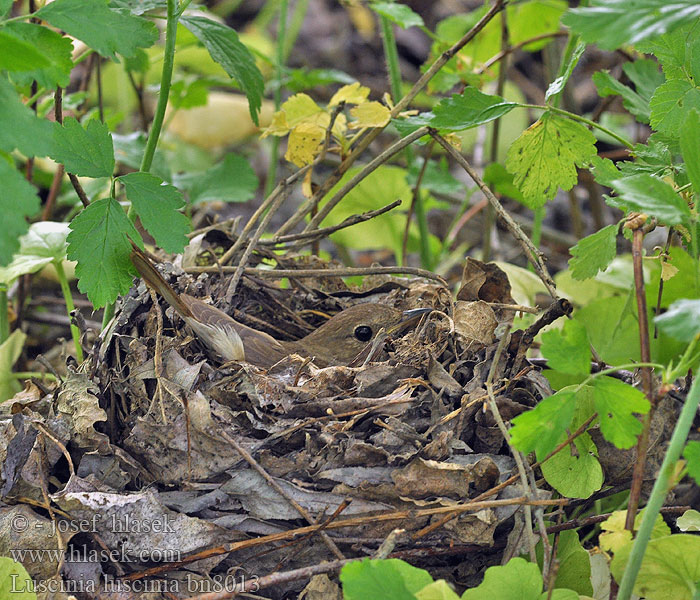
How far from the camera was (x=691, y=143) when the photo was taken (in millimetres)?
789

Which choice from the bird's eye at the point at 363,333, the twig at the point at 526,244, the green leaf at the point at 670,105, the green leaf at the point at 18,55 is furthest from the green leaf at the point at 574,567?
the green leaf at the point at 18,55

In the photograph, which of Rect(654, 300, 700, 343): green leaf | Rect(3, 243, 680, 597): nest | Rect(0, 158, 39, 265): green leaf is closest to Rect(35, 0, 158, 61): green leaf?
Rect(0, 158, 39, 265): green leaf

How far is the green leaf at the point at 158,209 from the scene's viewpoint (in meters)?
1.05

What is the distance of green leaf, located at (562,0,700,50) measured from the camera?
721 mm

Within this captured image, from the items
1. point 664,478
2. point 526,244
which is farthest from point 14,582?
point 526,244

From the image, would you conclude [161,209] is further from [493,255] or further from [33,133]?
[493,255]

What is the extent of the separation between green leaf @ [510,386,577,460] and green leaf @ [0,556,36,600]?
0.65m

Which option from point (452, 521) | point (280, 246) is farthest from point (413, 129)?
point (452, 521)

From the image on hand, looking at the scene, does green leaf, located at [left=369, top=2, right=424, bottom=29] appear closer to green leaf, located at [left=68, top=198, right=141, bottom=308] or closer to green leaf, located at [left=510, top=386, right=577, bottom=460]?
green leaf, located at [left=68, top=198, right=141, bottom=308]

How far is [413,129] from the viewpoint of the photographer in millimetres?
1218

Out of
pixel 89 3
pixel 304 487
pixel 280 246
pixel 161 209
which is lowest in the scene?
pixel 304 487

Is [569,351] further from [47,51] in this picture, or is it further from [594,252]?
[47,51]

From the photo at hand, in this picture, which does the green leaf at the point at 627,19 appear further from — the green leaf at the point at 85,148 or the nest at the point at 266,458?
the green leaf at the point at 85,148

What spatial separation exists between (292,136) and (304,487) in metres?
0.73
